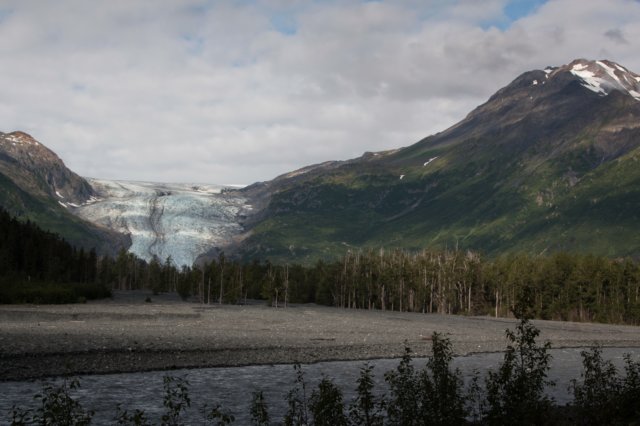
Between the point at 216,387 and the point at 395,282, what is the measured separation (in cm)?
12441

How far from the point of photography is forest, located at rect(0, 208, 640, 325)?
12644cm

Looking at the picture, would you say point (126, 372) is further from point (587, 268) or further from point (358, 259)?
point (358, 259)

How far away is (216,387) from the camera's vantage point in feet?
118

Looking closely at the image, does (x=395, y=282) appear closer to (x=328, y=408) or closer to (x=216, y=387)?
(x=216, y=387)

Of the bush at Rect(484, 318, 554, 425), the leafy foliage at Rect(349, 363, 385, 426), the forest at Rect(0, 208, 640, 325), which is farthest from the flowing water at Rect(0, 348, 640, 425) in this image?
the forest at Rect(0, 208, 640, 325)

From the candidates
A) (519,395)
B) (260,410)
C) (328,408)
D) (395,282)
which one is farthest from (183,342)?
(395,282)

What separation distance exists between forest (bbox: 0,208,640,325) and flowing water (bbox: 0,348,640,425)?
222 feet

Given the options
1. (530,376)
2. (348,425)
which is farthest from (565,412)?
(348,425)

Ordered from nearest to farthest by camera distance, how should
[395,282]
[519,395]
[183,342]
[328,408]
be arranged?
1. [328,408]
2. [519,395]
3. [183,342]
4. [395,282]

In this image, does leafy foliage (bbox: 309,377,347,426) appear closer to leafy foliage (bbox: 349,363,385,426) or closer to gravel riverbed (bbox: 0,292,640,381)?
leafy foliage (bbox: 349,363,385,426)

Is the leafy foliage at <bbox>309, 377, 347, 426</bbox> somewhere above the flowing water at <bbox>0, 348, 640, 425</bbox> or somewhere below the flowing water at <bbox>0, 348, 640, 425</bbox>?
above

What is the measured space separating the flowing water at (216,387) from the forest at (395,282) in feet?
222

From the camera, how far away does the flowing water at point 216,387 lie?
29.2 metres

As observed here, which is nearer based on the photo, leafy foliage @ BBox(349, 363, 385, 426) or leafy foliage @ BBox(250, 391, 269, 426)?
leafy foliage @ BBox(250, 391, 269, 426)
